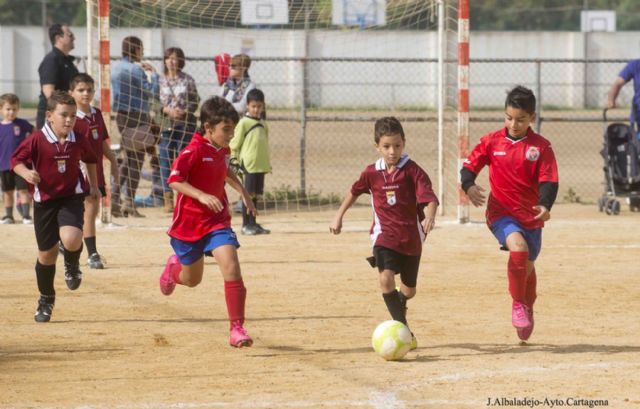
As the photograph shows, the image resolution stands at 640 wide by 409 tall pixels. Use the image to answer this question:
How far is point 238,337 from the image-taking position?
24.7 ft

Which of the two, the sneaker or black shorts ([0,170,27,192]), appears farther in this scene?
black shorts ([0,170,27,192])

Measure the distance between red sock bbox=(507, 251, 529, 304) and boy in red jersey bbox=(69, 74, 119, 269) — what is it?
4.12 metres

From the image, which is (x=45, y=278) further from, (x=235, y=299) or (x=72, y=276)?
(x=235, y=299)

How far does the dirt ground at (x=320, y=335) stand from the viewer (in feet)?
20.7

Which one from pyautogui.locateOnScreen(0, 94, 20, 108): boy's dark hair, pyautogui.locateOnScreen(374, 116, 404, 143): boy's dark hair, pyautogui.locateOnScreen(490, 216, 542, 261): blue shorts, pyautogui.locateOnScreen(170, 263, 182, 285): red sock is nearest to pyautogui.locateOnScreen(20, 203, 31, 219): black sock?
pyautogui.locateOnScreen(0, 94, 20, 108): boy's dark hair

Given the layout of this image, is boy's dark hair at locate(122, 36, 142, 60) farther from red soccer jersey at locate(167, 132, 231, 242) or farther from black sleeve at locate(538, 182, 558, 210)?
black sleeve at locate(538, 182, 558, 210)

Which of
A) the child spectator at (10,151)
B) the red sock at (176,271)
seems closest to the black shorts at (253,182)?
the child spectator at (10,151)

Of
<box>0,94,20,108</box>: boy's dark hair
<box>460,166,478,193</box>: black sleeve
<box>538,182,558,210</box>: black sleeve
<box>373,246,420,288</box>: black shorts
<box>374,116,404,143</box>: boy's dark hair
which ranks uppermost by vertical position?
<box>0,94,20,108</box>: boy's dark hair

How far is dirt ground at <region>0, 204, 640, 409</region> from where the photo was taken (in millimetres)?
6324

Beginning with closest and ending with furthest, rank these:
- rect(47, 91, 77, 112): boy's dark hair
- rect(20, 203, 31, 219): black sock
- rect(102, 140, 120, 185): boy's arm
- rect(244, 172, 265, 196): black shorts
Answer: rect(47, 91, 77, 112): boy's dark hair
rect(102, 140, 120, 185): boy's arm
rect(244, 172, 265, 196): black shorts
rect(20, 203, 31, 219): black sock

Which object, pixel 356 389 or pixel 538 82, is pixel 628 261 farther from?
pixel 538 82

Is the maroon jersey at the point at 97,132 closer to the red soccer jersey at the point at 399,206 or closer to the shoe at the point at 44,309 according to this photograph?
the shoe at the point at 44,309

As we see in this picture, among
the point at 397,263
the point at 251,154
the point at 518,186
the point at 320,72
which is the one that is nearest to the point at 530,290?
the point at 518,186

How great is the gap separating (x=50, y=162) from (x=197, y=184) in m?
1.38
